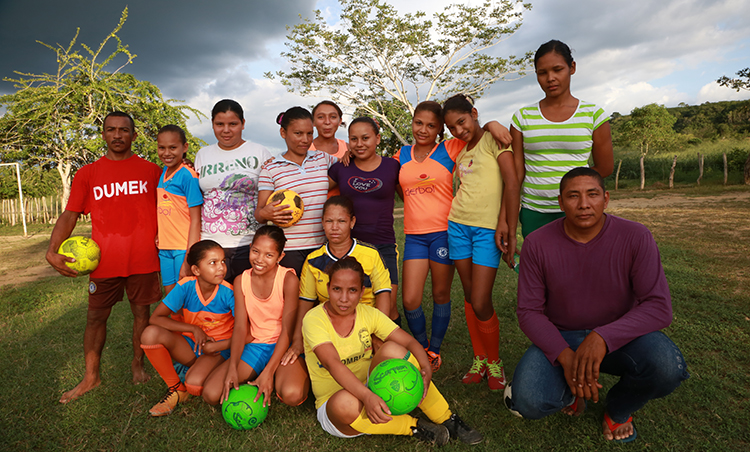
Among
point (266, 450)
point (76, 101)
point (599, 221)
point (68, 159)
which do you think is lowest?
point (266, 450)

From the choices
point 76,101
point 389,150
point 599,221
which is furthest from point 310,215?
point 389,150

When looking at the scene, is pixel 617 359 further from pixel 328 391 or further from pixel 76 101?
pixel 76 101

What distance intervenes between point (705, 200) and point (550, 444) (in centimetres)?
1819

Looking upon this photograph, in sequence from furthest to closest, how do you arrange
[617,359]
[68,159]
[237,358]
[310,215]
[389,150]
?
[389,150], [68,159], [310,215], [237,358], [617,359]

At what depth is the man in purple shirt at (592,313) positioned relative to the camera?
240cm

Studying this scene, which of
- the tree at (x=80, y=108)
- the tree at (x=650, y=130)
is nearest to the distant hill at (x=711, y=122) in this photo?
the tree at (x=650, y=130)

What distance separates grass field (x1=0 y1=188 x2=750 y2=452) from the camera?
2686 millimetres

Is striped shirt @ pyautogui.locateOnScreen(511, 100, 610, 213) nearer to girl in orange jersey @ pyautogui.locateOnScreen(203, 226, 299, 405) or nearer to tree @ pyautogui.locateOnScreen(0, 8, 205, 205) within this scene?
girl in orange jersey @ pyautogui.locateOnScreen(203, 226, 299, 405)

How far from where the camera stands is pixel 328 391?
287 cm

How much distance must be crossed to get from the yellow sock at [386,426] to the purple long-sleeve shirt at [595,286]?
98 cm

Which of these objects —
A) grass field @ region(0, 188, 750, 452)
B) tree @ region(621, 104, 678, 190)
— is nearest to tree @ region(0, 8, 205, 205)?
grass field @ region(0, 188, 750, 452)

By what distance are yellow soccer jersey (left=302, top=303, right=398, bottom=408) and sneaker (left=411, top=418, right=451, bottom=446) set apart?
1.66ft

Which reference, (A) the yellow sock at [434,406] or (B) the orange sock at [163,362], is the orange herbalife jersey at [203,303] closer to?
(B) the orange sock at [163,362]

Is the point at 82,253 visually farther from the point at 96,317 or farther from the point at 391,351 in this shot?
the point at 391,351
